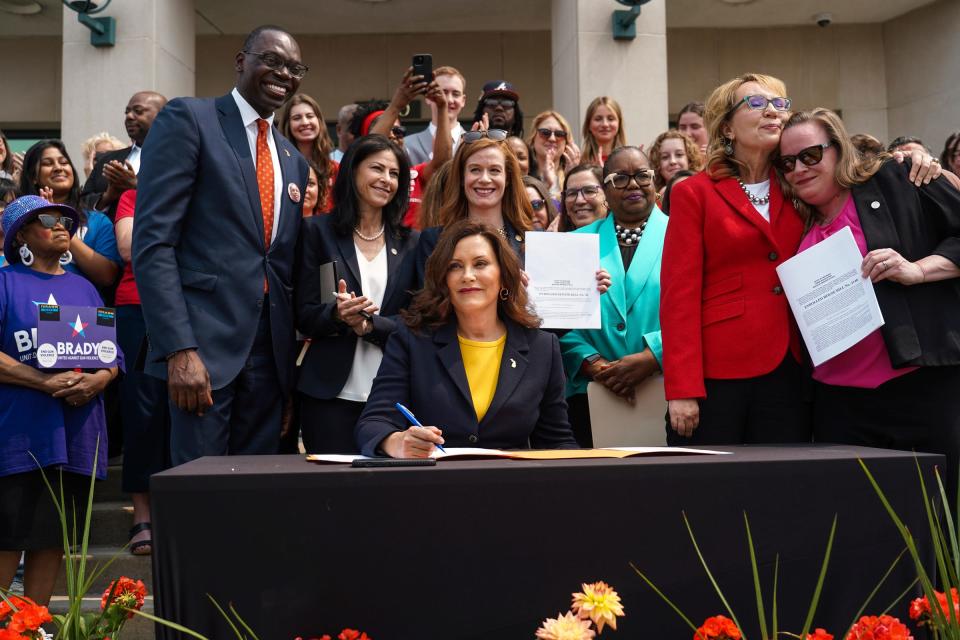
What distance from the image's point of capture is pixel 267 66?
3.99 meters

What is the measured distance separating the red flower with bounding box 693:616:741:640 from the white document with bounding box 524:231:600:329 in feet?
8.44

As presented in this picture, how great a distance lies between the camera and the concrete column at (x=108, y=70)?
995 centimetres

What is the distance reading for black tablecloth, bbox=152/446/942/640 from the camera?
2318mm

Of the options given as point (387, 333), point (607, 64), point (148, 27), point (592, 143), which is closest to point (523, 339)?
point (387, 333)

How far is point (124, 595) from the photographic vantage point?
7.80ft

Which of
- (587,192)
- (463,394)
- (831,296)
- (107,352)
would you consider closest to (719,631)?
(463,394)

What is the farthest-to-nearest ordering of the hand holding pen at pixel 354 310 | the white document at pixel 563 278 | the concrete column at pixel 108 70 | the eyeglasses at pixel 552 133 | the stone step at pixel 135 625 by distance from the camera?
the concrete column at pixel 108 70, the eyeglasses at pixel 552 133, the stone step at pixel 135 625, the white document at pixel 563 278, the hand holding pen at pixel 354 310

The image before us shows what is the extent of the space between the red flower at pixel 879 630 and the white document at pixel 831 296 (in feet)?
5.58

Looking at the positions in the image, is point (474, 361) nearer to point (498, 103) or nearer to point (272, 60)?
point (272, 60)

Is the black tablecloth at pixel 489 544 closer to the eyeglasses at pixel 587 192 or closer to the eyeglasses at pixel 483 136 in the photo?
the eyeglasses at pixel 483 136

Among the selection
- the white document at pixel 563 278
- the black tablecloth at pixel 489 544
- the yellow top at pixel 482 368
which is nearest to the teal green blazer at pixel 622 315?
the white document at pixel 563 278

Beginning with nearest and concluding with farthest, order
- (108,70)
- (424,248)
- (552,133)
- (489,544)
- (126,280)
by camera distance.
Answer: (489,544) < (424,248) < (126,280) < (552,133) < (108,70)

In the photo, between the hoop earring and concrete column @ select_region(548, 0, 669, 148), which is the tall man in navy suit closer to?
the hoop earring

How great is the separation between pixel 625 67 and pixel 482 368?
7109 millimetres
